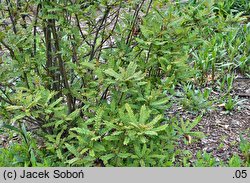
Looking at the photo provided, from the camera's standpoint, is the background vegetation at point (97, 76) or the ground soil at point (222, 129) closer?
the background vegetation at point (97, 76)

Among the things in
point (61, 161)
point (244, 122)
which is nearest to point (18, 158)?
point (61, 161)

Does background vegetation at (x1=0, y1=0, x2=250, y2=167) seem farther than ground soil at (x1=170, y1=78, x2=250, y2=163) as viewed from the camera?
No

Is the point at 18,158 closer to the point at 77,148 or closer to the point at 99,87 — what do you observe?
the point at 77,148

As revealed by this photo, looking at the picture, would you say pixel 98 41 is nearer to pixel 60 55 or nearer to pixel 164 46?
pixel 60 55

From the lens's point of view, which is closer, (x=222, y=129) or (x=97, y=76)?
(x=97, y=76)

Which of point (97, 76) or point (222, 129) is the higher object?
point (97, 76)

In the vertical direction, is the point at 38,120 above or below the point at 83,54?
below

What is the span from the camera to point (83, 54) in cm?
313

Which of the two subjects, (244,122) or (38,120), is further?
(244,122)

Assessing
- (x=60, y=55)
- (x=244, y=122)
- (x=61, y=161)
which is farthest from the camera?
(x=244, y=122)

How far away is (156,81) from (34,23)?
2.82 feet

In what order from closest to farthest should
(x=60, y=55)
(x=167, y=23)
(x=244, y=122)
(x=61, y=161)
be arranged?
(x=167, y=23), (x=60, y=55), (x=61, y=161), (x=244, y=122)

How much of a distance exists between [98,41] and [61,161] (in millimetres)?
845
